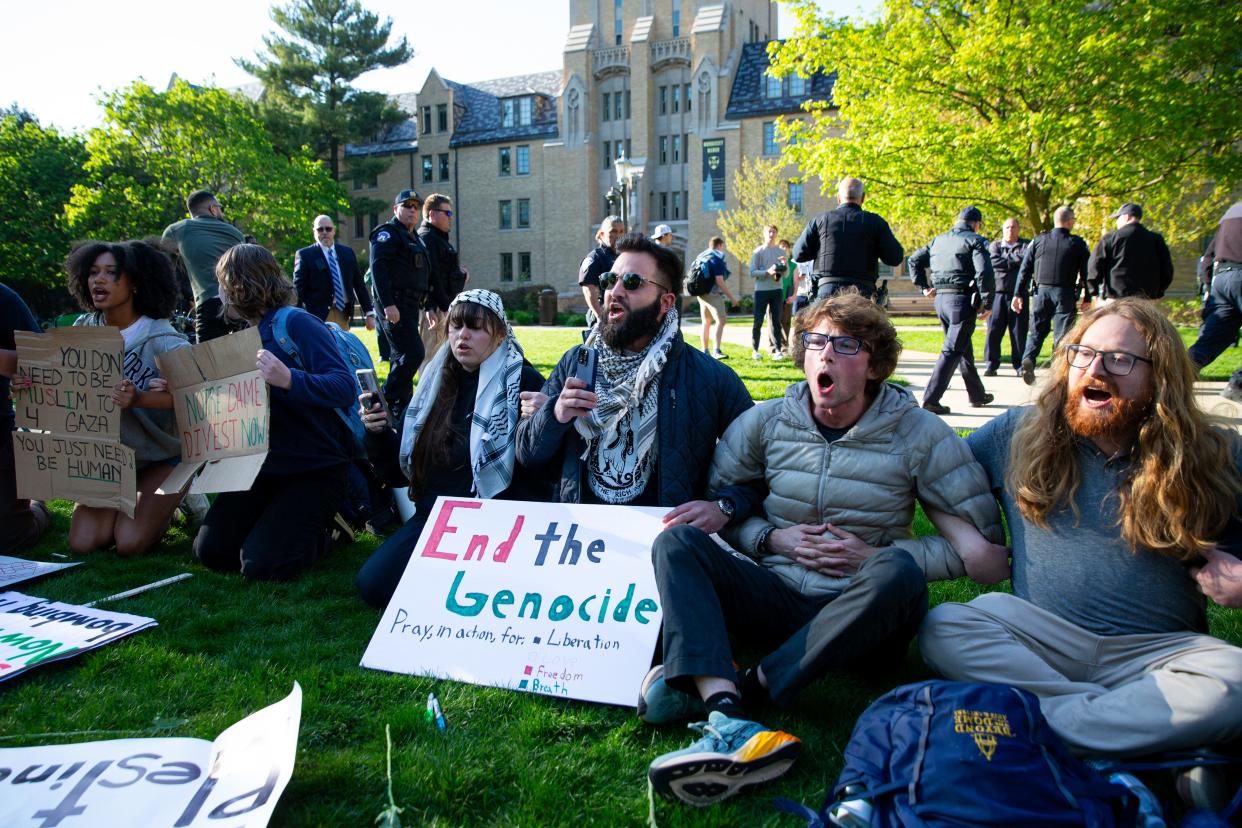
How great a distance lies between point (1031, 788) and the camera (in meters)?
2.01

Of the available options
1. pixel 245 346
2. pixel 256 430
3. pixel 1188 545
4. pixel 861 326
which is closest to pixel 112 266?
pixel 245 346

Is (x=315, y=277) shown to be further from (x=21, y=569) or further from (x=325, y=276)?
(x=21, y=569)

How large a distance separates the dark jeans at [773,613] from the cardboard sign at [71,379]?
3753mm

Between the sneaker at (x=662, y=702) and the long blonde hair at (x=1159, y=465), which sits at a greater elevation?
the long blonde hair at (x=1159, y=465)

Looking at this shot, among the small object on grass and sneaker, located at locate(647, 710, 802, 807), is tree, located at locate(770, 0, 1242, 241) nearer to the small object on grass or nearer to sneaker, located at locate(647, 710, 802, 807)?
the small object on grass

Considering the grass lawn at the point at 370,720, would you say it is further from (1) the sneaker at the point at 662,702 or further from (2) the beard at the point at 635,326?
(2) the beard at the point at 635,326

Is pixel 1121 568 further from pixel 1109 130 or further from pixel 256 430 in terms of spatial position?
pixel 1109 130

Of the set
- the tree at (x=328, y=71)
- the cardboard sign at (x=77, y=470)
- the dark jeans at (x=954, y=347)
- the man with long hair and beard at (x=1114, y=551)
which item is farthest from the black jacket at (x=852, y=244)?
the tree at (x=328, y=71)

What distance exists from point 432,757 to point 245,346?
290 centimetres

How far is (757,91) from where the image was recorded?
45.8 m

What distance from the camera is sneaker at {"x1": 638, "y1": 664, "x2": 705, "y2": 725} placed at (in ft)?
9.22

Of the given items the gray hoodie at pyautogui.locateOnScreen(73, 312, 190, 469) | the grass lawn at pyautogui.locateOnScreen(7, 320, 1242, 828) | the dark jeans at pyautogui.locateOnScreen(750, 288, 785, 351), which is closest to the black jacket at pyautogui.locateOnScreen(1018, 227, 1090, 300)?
the dark jeans at pyautogui.locateOnScreen(750, 288, 785, 351)

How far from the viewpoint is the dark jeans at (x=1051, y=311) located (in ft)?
34.7

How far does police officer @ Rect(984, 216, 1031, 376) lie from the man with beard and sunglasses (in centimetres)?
903
